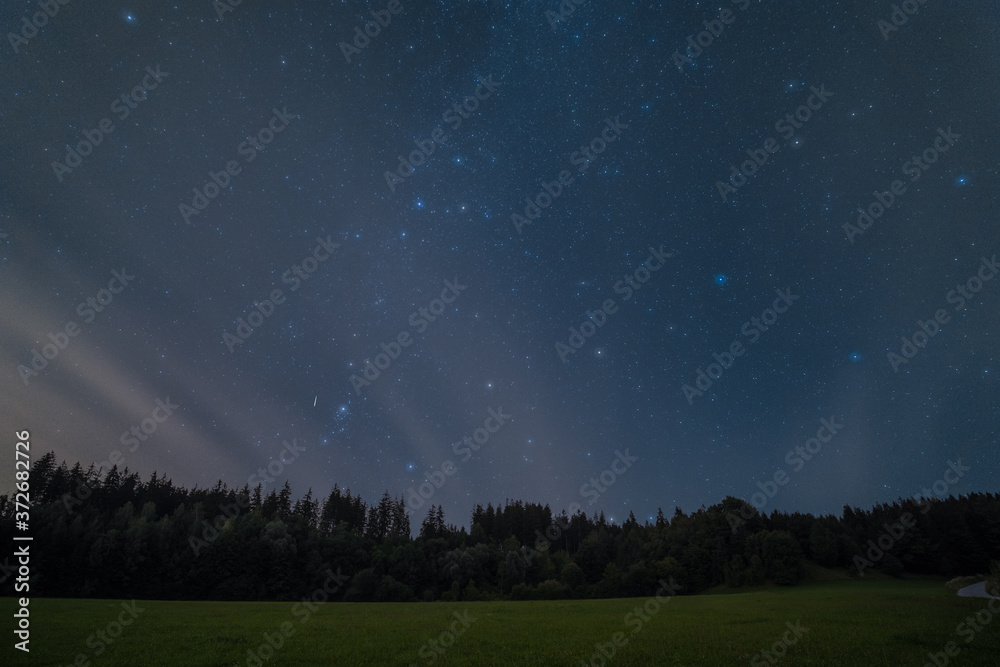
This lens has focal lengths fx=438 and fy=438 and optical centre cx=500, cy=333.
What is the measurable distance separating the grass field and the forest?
54718 millimetres

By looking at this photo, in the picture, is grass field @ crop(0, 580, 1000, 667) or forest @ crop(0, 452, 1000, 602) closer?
grass field @ crop(0, 580, 1000, 667)

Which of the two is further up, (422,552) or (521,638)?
(422,552)

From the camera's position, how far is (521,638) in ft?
71.2

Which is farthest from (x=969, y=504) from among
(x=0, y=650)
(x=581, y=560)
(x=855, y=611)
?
(x=0, y=650)

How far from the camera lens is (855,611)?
30594 millimetres

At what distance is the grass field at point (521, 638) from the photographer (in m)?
16.6

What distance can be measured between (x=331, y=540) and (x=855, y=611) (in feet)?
300

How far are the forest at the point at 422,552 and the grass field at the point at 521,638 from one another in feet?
180

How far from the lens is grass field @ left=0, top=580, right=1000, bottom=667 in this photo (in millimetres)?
16609

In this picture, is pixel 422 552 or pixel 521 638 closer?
pixel 521 638

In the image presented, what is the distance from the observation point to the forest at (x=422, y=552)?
7206 cm

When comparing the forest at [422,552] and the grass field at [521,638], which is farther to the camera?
the forest at [422,552]

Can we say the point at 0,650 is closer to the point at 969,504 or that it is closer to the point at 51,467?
the point at 51,467

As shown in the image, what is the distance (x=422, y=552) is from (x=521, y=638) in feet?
276
